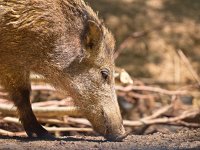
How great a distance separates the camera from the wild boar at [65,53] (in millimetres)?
6375

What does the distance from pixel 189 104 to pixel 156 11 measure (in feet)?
7.26

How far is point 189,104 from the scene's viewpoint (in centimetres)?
1075

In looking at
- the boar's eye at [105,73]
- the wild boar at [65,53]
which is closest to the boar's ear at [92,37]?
the wild boar at [65,53]

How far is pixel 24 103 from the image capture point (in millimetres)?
6934

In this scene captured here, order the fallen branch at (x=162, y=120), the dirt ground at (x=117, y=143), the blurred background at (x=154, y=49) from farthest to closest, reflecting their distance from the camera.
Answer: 1. the blurred background at (x=154, y=49)
2. the fallen branch at (x=162, y=120)
3. the dirt ground at (x=117, y=143)

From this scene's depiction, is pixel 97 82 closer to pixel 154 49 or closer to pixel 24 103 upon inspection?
pixel 24 103

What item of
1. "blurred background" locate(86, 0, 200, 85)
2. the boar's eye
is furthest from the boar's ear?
"blurred background" locate(86, 0, 200, 85)

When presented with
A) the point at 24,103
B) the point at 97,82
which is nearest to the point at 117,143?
the point at 97,82

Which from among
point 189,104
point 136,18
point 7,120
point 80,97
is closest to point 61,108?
point 7,120

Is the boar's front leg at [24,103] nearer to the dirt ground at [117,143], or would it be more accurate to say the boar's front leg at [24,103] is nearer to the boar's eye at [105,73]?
the dirt ground at [117,143]

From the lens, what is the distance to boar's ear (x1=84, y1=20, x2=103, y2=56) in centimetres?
652

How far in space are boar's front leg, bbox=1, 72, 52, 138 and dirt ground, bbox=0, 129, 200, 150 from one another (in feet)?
1.17

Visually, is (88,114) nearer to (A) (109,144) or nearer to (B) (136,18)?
(A) (109,144)

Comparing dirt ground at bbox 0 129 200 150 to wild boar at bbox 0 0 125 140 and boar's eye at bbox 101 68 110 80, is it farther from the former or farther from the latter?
boar's eye at bbox 101 68 110 80
